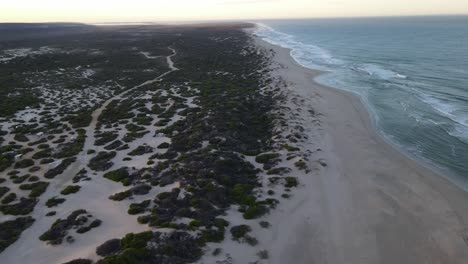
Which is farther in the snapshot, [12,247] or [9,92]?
[9,92]

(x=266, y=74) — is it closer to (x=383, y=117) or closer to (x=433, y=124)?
(x=383, y=117)

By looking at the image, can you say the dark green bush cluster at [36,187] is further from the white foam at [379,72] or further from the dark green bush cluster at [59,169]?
the white foam at [379,72]

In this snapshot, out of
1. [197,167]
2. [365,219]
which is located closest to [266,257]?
[365,219]

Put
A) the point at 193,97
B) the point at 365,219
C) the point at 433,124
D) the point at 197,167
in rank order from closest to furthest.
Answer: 1. the point at 365,219
2. the point at 197,167
3. the point at 433,124
4. the point at 193,97

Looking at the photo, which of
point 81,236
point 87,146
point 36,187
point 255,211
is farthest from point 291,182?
point 87,146

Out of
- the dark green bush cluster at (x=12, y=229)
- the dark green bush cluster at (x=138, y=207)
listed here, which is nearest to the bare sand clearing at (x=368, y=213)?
the dark green bush cluster at (x=138, y=207)

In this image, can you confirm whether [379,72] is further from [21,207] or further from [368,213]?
[21,207]

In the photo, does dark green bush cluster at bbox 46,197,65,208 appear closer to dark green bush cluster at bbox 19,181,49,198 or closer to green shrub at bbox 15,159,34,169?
dark green bush cluster at bbox 19,181,49,198
